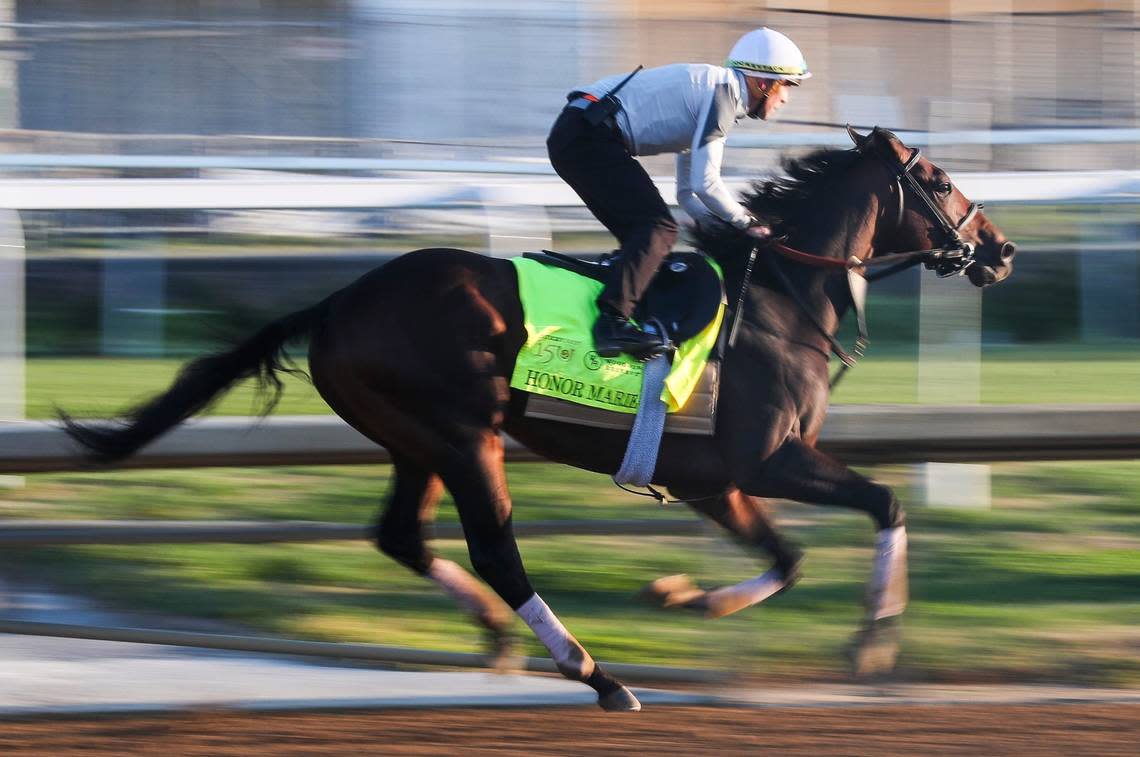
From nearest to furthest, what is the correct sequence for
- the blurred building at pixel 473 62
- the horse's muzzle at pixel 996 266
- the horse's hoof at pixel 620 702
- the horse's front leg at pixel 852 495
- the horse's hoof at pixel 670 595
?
the horse's hoof at pixel 620 702
the horse's front leg at pixel 852 495
the horse's hoof at pixel 670 595
the horse's muzzle at pixel 996 266
the blurred building at pixel 473 62

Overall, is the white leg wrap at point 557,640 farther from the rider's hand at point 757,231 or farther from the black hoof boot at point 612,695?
the rider's hand at point 757,231

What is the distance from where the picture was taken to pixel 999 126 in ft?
28.7

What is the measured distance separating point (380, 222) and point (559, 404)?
→ 3226 millimetres

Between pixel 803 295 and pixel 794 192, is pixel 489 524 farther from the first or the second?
pixel 794 192

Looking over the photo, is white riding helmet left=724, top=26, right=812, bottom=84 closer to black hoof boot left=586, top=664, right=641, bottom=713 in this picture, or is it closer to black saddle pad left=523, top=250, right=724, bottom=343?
black saddle pad left=523, top=250, right=724, bottom=343

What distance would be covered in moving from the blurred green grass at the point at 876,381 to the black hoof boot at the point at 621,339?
2248mm

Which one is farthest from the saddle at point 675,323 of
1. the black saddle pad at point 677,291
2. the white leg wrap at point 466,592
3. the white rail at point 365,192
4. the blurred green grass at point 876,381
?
the blurred green grass at point 876,381

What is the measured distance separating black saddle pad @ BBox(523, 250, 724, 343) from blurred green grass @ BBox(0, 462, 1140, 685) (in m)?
0.93

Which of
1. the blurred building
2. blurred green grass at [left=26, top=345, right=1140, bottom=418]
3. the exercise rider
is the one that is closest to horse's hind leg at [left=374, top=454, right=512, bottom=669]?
the exercise rider

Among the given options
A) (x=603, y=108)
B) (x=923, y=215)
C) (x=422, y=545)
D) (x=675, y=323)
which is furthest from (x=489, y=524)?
(x=923, y=215)

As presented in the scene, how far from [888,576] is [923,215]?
125 centimetres

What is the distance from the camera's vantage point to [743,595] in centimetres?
496

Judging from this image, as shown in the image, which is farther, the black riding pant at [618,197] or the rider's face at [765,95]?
the rider's face at [765,95]

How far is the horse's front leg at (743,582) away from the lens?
4.97 meters
